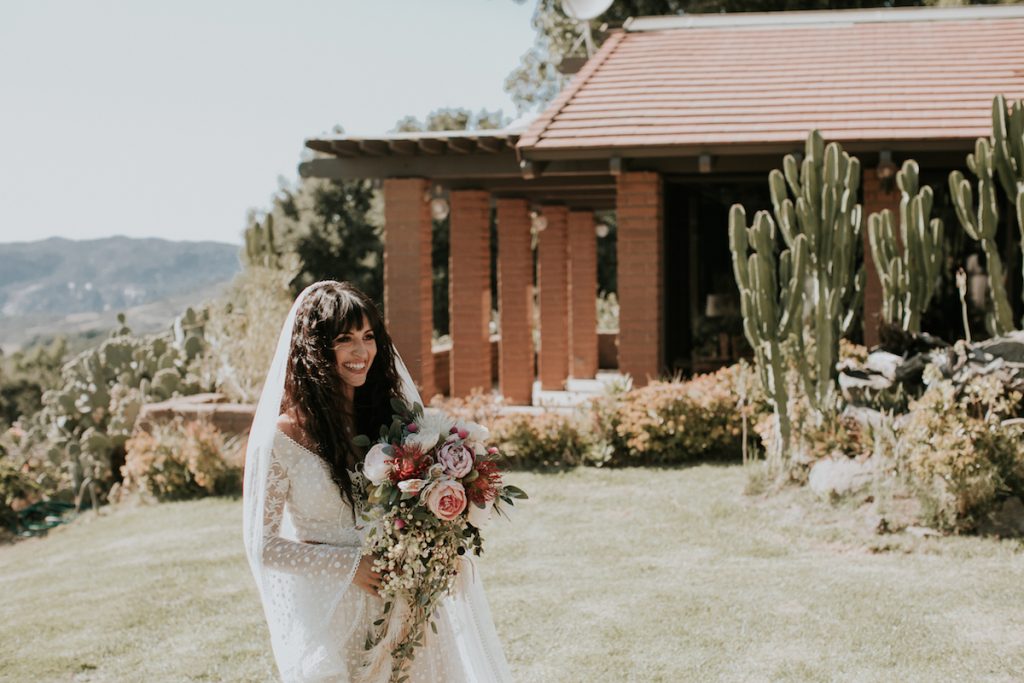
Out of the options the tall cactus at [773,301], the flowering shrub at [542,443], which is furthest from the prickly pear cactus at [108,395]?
the tall cactus at [773,301]

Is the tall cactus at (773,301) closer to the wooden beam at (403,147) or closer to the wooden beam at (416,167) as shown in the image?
the wooden beam at (416,167)

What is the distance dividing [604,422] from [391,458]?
6.99m

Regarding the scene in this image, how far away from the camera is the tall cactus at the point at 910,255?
343 inches

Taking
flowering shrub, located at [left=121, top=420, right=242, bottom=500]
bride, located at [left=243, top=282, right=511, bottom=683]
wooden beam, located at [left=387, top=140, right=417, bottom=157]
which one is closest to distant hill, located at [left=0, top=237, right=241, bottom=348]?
wooden beam, located at [left=387, top=140, right=417, bottom=157]

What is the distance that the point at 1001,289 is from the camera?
862 centimetres

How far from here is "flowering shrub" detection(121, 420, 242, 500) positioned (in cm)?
1016

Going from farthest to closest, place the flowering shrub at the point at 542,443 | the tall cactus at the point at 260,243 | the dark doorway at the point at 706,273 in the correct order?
1. the tall cactus at the point at 260,243
2. the dark doorway at the point at 706,273
3. the flowering shrub at the point at 542,443

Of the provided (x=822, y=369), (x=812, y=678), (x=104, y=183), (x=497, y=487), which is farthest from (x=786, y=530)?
(x=104, y=183)

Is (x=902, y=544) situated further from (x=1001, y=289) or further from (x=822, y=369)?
(x=1001, y=289)

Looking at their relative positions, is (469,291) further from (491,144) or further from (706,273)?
(706,273)

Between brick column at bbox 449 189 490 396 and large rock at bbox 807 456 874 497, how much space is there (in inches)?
242

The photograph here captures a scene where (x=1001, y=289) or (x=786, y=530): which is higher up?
(x=1001, y=289)

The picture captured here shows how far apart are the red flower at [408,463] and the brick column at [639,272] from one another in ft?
27.6

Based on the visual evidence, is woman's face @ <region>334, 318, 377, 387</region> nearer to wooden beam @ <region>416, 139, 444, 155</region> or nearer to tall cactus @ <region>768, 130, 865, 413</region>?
tall cactus @ <region>768, 130, 865, 413</region>
